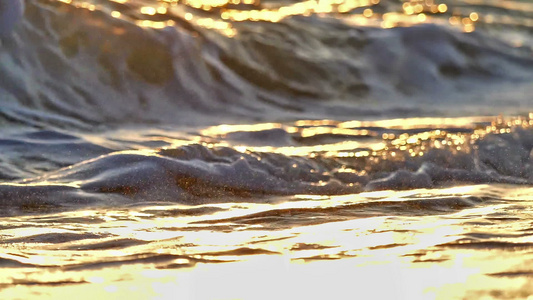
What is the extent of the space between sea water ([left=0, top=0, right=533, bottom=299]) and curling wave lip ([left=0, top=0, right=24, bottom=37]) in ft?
0.15

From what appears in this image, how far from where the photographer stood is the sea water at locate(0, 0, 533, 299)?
103 inches

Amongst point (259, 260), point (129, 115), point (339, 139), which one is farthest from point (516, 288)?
point (129, 115)

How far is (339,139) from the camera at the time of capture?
203 inches

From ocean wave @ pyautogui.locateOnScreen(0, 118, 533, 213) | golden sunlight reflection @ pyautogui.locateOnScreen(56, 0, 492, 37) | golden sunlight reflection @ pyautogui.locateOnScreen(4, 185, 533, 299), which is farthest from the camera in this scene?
golden sunlight reflection @ pyautogui.locateOnScreen(56, 0, 492, 37)

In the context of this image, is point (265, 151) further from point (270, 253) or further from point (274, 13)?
point (274, 13)

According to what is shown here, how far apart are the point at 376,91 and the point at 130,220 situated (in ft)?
12.7

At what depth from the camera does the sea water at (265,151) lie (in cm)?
261

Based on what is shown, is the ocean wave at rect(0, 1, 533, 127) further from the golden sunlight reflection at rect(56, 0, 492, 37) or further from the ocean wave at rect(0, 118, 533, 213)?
the ocean wave at rect(0, 118, 533, 213)

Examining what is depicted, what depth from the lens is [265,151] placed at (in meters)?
4.41

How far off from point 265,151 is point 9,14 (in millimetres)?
2328

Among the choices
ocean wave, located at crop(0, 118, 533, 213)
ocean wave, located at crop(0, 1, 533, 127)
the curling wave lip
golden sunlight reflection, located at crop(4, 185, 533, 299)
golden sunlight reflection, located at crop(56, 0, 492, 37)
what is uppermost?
golden sunlight reflection, located at crop(56, 0, 492, 37)

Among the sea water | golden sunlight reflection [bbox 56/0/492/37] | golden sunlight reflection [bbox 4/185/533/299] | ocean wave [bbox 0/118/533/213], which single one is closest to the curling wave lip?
the sea water

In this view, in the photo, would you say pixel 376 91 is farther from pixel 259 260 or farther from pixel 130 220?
pixel 259 260

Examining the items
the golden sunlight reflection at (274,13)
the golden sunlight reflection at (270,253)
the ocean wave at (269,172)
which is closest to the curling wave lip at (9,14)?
the golden sunlight reflection at (274,13)
